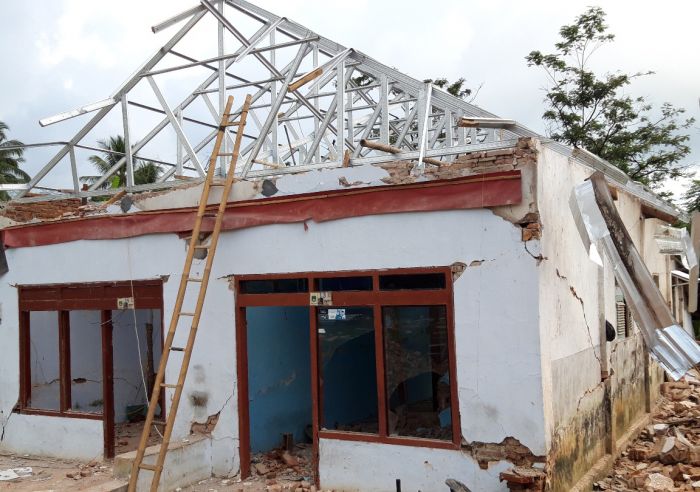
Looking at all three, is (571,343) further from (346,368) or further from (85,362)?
(85,362)

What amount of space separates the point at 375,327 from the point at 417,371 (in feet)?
2.09

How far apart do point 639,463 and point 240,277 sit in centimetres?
563

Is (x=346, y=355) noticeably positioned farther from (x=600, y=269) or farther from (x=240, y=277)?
(x=600, y=269)

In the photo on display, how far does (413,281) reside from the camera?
6957 mm

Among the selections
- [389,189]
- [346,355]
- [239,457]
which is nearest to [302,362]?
[346,355]

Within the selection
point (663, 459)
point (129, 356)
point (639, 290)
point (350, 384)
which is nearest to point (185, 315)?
point (350, 384)

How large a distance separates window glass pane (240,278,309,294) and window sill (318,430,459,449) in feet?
5.35

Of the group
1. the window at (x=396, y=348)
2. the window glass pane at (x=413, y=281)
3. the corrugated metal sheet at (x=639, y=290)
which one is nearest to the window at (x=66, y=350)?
the window at (x=396, y=348)

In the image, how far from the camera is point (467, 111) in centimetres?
996

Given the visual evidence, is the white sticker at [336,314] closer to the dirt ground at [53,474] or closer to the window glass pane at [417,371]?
the window glass pane at [417,371]

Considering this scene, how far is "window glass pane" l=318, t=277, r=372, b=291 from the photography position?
727cm

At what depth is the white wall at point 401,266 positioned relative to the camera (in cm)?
635

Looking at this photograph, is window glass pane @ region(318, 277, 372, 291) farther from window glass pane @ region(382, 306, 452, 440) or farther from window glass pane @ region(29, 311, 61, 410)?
window glass pane @ region(29, 311, 61, 410)

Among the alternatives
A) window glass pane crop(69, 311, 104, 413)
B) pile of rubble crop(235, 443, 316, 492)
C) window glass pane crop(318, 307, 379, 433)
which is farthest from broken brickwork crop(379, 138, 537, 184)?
window glass pane crop(69, 311, 104, 413)
